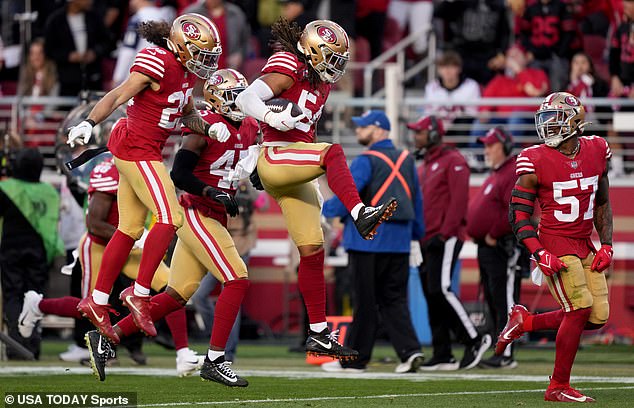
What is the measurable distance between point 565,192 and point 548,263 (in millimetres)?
548

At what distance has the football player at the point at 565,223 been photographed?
30.2ft

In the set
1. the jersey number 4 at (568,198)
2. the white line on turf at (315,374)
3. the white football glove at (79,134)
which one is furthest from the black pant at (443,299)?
the white football glove at (79,134)

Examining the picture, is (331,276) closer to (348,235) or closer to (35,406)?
(348,235)

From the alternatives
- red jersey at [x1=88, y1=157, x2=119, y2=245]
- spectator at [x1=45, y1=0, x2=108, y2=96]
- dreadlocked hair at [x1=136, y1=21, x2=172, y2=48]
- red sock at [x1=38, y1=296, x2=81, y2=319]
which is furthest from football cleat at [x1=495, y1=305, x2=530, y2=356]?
spectator at [x1=45, y1=0, x2=108, y2=96]

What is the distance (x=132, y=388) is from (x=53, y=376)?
136cm

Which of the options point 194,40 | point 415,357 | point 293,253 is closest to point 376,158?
point 415,357

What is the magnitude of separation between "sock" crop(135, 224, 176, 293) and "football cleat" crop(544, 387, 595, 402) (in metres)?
2.74

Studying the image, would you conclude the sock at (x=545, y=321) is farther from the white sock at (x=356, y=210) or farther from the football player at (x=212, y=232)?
the football player at (x=212, y=232)

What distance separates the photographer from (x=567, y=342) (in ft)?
30.1

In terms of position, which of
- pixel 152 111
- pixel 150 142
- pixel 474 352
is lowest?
pixel 474 352

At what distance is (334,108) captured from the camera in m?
16.8

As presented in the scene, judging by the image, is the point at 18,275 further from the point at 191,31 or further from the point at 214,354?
the point at 191,31

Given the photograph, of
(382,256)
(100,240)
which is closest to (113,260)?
(100,240)

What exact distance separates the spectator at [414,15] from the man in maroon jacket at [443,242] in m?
5.76
